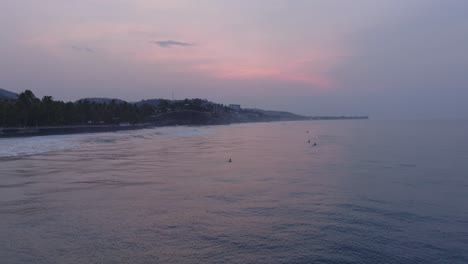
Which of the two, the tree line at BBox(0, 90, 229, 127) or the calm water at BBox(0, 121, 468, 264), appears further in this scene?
the tree line at BBox(0, 90, 229, 127)

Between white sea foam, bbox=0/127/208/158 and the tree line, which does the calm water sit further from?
the tree line

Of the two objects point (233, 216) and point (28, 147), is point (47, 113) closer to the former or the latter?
point (28, 147)

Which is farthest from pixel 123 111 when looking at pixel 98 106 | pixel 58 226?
pixel 58 226

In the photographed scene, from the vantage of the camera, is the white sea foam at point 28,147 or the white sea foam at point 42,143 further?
the white sea foam at point 42,143

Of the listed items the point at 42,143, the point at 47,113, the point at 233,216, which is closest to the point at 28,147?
the point at 42,143

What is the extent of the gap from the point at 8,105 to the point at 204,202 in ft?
296

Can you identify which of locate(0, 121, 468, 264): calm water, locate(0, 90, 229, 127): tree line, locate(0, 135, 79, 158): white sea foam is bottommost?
locate(0, 121, 468, 264): calm water

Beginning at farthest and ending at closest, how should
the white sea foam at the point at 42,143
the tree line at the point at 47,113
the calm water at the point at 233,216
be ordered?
the tree line at the point at 47,113, the white sea foam at the point at 42,143, the calm water at the point at 233,216

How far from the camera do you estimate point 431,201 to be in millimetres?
19234

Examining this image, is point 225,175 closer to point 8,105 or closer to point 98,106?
point 8,105

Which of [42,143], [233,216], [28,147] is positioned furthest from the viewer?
[42,143]

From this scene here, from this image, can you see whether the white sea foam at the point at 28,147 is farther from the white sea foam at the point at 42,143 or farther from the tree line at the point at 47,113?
the tree line at the point at 47,113

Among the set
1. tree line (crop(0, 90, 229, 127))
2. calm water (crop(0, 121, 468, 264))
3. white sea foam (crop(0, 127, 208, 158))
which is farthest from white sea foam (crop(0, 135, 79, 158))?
tree line (crop(0, 90, 229, 127))

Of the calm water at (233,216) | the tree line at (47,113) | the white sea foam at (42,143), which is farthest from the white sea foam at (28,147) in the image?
the tree line at (47,113)
